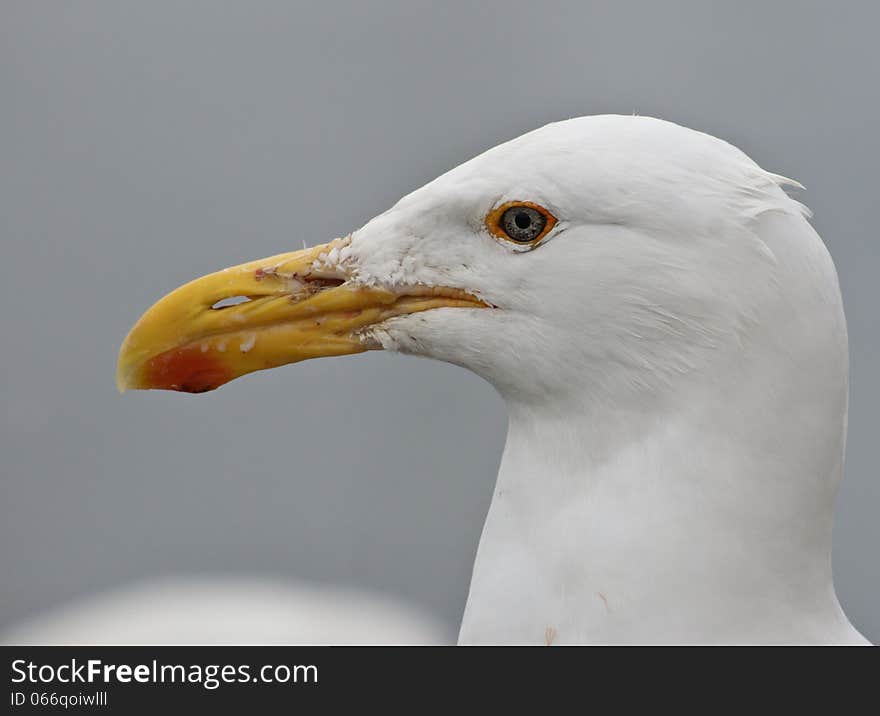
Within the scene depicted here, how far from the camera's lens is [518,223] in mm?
2805

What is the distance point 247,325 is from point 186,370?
0.17 m

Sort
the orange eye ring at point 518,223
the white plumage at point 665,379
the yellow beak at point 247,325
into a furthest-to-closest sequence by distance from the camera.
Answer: the yellow beak at point 247,325 < the orange eye ring at point 518,223 < the white plumage at point 665,379

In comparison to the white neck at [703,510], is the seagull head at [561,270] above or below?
above

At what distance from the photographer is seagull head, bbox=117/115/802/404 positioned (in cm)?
268

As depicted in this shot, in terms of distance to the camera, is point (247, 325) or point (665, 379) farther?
point (247, 325)

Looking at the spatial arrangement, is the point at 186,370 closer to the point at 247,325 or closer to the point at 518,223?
the point at 247,325

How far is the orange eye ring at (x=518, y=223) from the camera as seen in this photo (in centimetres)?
278

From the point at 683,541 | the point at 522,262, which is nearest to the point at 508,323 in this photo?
the point at 522,262

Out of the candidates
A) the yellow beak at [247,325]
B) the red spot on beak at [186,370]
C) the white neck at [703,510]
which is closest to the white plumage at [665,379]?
the white neck at [703,510]

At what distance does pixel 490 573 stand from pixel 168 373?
82 cm

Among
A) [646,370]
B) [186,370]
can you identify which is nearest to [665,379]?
[646,370]

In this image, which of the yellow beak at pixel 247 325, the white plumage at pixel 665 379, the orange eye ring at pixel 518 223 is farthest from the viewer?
the yellow beak at pixel 247 325

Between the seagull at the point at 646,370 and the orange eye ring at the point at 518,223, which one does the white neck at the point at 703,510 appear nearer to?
the seagull at the point at 646,370

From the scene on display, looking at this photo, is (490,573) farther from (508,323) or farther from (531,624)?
(508,323)
